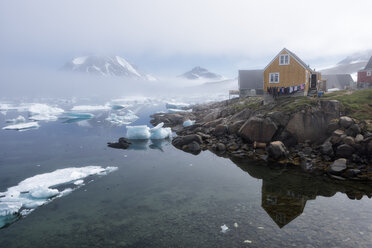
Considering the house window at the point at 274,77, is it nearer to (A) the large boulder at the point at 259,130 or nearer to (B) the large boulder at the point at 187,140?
(A) the large boulder at the point at 259,130

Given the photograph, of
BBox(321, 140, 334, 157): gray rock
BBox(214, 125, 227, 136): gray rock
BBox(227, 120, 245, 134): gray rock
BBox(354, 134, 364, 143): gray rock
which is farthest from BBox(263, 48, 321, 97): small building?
BBox(354, 134, 364, 143): gray rock

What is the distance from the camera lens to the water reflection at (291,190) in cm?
1220

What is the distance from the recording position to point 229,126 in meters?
26.2

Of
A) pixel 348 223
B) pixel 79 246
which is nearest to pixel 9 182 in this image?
pixel 79 246

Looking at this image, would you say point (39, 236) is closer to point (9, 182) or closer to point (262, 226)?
point (9, 182)

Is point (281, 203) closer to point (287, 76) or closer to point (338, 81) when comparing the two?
point (287, 76)

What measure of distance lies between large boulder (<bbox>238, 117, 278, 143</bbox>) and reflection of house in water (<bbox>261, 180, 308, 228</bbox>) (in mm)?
7345

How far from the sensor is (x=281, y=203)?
42.7 ft

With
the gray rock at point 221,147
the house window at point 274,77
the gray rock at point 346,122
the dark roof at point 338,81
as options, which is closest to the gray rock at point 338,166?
the gray rock at point 346,122

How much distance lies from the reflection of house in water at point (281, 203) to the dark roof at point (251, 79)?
1319 inches

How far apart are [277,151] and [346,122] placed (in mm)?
5944

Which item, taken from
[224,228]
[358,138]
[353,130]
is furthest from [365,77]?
[224,228]

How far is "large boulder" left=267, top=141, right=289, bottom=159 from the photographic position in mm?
19422

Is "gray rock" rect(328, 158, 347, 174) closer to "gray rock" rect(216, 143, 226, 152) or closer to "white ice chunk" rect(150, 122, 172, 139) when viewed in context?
"gray rock" rect(216, 143, 226, 152)
